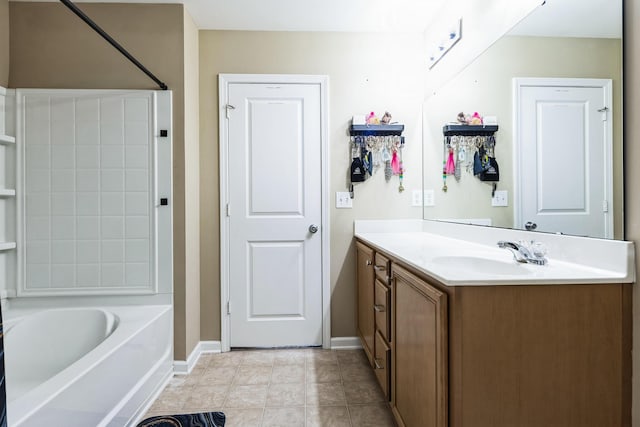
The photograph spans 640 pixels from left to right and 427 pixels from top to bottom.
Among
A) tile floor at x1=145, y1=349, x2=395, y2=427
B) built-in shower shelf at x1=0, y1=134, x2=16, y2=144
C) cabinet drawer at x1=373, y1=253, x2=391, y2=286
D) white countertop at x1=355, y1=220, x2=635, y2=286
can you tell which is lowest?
tile floor at x1=145, y1=349, x2=395, y2=427

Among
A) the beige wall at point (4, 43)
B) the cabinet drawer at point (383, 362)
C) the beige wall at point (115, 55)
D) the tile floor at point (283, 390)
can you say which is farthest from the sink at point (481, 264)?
the beige wall at point (4, 43)

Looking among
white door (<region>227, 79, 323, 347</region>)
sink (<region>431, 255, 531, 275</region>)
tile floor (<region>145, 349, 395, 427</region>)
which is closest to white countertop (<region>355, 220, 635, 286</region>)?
sink (<region>431, 255, 531, 275</region>)

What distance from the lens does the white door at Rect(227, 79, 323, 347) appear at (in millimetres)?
2461

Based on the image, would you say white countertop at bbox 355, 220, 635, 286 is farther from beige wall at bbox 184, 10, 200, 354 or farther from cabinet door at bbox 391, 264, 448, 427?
beige wall at bbox 184, 10, 200, 354

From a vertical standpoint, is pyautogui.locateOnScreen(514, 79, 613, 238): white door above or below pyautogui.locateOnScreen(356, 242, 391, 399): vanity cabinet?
above

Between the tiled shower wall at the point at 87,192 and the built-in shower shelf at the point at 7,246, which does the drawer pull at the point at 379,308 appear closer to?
the tiled shower wall at the point at 87,192

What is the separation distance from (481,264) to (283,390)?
4.39 feet

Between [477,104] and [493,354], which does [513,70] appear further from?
[493,354]

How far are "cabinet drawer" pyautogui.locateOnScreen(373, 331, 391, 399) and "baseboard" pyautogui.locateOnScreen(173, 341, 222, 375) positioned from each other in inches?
48.6

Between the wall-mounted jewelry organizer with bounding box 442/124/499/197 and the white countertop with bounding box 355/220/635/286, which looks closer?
the white countertop with bounding box 355/220/635/286

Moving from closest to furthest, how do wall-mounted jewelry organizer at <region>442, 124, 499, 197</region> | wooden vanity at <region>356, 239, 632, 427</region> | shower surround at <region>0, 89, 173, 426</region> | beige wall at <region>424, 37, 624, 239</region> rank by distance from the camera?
wooden vanity at <region>356, 239, 632, 427</region>, beige wall at <region>424, 37, 624, 239</region>, wall-mounted jewelry organizer at <region>442, 124, 499, 197</region>, shower surround at <region>0, 89, 173, 426</region>

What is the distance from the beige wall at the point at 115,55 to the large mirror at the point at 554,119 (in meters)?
1.82

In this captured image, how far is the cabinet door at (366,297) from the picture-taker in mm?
1996

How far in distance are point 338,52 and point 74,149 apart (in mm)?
1934
